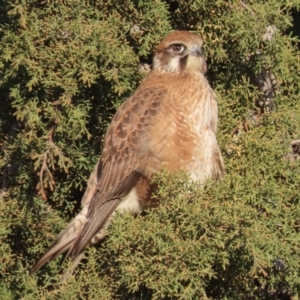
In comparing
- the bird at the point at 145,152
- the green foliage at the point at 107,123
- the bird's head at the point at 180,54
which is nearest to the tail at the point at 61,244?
the bird at the point at 145,152

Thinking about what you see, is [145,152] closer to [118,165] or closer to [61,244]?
[118,165]

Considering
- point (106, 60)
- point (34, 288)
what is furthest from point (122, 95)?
point (34, 288)

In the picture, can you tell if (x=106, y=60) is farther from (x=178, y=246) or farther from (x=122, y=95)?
(x=178, y=246)

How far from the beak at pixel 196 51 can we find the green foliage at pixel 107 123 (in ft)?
0.30

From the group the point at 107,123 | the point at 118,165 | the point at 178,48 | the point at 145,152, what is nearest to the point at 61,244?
the point at 118,165

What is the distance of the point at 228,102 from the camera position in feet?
18.3

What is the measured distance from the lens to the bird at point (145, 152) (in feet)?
17.1

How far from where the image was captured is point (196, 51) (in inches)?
216

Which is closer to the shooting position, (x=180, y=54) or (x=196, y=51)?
(x=196, y=51)

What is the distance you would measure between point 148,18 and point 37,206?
124 centimetres

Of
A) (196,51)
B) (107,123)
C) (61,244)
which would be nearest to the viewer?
(61,244)

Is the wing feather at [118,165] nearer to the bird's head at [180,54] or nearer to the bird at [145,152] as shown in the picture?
the bird at [145,152]

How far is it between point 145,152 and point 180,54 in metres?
0.73

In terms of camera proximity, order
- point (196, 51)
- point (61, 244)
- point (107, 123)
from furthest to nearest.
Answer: point (107, 123) < point (196, 51) < point (61, 244)
